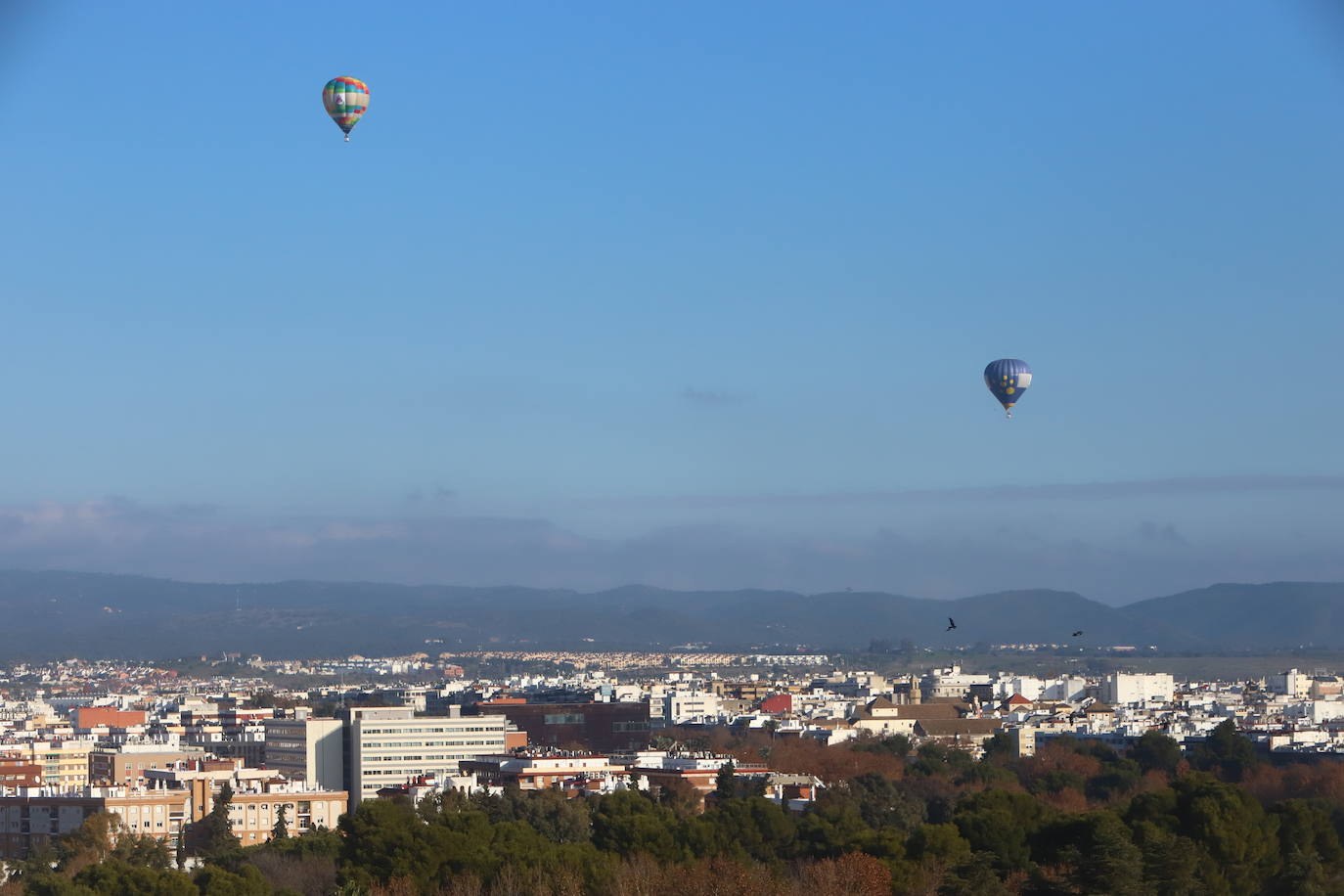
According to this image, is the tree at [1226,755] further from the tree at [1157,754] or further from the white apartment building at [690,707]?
the white apartment building at [690,707]

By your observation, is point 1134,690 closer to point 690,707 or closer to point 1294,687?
point 1294,687

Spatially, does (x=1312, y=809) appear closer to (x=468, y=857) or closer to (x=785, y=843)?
(x=785, y=843)

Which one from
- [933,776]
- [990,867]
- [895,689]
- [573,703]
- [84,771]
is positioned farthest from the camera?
[895,689]

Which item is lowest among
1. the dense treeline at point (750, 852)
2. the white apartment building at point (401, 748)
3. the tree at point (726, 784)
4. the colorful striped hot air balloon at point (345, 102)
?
the dense treeline at point (750, 852)

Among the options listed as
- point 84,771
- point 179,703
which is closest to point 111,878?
point 84,771

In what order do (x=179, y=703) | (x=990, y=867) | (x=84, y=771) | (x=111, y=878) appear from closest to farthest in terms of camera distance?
(x=111, y=878) → (x=990, y=867) → (x=84, y=771) → (x=179, y=703)

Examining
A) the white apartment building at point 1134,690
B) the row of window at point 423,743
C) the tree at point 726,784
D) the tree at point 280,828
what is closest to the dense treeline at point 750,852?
the tree at point 280,828

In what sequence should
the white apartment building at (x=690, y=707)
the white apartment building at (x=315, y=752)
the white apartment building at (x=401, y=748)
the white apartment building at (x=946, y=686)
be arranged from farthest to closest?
the white apartment building at (x=946, y=686) → the white apartment building at (x=690, y=707) → the white apartment building at (x=315, y=752) → the white apartment building at (x=401, y=748)
